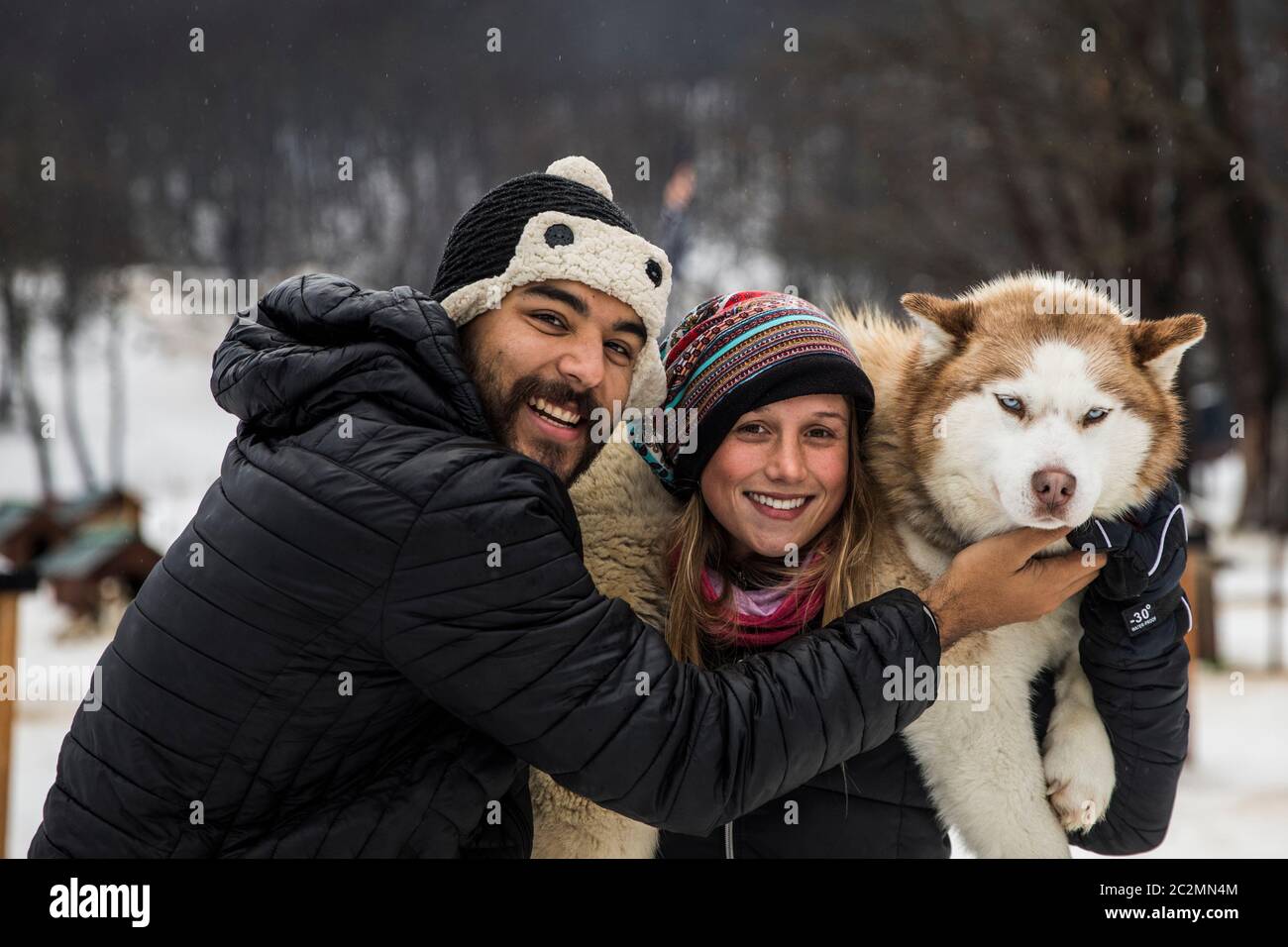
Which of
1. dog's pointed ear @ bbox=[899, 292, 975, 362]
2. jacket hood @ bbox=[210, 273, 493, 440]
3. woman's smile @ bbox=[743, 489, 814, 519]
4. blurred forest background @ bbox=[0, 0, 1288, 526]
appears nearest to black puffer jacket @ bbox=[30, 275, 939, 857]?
jacket hood @ bbox=[210, 273, 493, 440]

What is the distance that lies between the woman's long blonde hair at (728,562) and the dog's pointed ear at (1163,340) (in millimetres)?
596

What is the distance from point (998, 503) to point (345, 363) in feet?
4.31

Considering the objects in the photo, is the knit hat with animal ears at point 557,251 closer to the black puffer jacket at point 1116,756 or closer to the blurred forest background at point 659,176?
the black puffer jacket at point 1116,756

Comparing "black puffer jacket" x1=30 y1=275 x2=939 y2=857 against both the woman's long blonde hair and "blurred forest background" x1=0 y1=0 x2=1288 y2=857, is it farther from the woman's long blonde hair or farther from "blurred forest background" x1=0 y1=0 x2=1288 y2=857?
"blurred forest background" x1=0 y1=0 x2=1288 y2=857

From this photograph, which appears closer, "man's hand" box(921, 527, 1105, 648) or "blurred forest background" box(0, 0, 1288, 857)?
"man's hand" box(921, 527, 1105, 648)

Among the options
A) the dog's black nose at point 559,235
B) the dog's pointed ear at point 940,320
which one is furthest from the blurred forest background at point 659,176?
the dog's black nose at point 559,235

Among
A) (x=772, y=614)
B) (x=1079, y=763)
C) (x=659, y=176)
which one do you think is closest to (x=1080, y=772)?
(x=1079, y=763)

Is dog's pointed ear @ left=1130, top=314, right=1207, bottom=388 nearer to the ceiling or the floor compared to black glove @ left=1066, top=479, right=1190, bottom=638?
nearer to the ceiling

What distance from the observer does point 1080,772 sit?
217cm

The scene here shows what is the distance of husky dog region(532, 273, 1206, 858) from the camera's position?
2154 millimetres

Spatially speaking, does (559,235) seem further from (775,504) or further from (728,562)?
(728,562)

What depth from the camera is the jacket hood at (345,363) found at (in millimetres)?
1663

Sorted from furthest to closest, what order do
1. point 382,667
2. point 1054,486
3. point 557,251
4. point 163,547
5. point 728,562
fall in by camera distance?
point 163,547
point 728,562
point 1054,486
point 557,251
point 382,667
